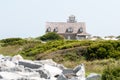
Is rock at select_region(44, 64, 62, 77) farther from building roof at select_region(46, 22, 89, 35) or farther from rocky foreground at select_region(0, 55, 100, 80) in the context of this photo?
building roof at select_region(46, 22, 89, 35)

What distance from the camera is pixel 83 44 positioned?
989 inches

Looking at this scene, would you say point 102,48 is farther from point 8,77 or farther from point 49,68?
point 8,77

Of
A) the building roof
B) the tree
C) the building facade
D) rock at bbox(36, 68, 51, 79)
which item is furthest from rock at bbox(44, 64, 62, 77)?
the building roof

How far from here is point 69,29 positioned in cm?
5772

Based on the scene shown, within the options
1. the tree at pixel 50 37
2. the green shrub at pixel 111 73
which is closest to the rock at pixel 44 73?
the green shrub at pixel 111 73

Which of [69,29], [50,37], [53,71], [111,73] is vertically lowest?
[50,37]

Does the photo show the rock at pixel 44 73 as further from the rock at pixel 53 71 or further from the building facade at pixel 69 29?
the building facade at pixel 69 29

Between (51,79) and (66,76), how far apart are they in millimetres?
411

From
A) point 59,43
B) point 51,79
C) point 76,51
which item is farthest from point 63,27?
point 51,79

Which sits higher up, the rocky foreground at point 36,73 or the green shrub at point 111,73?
the green shrub at point 111,73

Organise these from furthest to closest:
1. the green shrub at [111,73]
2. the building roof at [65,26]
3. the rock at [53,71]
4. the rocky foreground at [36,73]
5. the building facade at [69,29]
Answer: the building roof at [65,26]
the building facade at [69,29]
the rock at [53,71]
the rocky foreground at [36,73]
the green shrub at [111,73]

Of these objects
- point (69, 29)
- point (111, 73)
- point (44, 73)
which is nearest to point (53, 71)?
point (44, 73)

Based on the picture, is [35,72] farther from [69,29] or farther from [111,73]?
[69,29]

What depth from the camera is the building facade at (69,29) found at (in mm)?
57344
